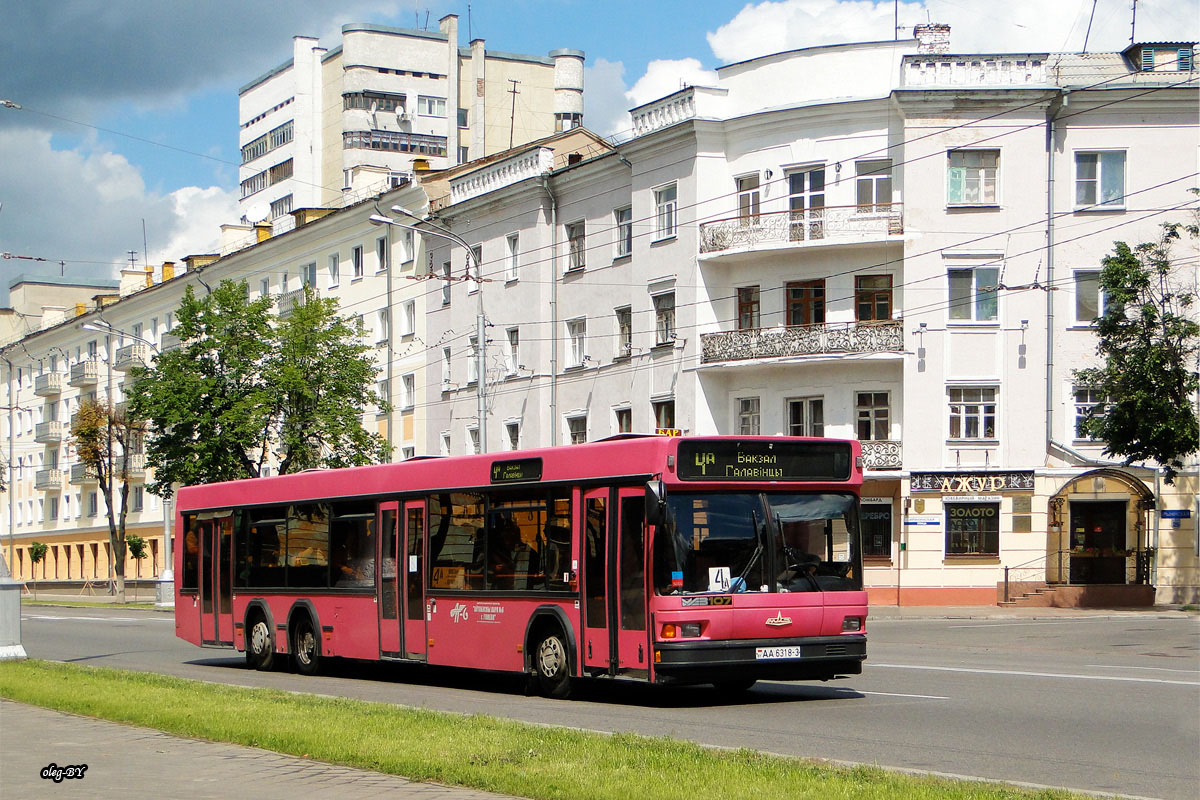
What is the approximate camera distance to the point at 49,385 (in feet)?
294

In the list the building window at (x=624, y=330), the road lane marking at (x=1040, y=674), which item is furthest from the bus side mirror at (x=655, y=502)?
the building window at (x=624, y=330)

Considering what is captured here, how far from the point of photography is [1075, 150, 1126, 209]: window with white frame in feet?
133

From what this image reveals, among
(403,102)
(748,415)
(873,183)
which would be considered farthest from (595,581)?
(403,102)

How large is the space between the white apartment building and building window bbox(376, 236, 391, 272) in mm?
17336

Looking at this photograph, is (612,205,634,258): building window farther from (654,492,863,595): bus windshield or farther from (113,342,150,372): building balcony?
(113,342,150,372): building balcony

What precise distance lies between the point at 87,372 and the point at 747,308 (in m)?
52.3

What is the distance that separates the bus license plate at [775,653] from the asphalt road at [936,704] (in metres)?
0.50

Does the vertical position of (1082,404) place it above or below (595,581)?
above

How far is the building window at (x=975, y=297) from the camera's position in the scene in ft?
132

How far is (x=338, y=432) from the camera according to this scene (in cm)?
4569

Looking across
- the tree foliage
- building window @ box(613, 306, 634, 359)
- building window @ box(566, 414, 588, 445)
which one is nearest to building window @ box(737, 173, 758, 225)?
building window @ box(613, 306, 634, 359)

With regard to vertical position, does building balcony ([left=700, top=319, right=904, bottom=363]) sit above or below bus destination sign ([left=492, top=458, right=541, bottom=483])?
above

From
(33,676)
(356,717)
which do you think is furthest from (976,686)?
(33,676)

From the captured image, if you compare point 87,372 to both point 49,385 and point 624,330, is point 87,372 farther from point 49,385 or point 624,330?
point 624,330
